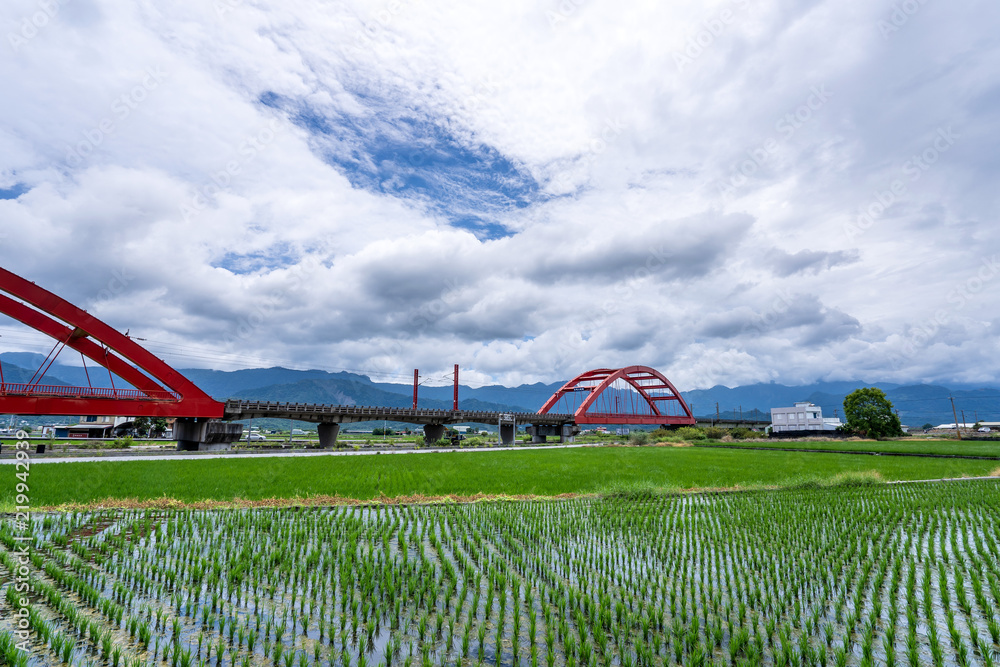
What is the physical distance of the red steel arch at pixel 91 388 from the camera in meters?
36.7

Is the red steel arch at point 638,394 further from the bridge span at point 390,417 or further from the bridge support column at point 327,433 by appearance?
the bridge support column at point 327,433

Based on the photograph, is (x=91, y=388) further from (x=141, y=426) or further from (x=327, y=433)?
(x=141, y=426)

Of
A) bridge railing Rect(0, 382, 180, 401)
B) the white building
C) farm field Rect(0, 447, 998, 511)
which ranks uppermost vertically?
bridge railing Rect(0, 382, 180, 401)

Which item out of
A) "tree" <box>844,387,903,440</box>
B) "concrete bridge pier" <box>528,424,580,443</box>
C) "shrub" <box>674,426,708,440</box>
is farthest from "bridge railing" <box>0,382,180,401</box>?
"tree" <box>844,387,903,440</box>

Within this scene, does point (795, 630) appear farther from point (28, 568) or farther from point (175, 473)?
point (175, 473)

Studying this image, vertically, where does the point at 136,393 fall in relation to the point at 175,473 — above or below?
above

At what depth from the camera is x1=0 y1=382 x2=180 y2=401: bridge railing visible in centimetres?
3572

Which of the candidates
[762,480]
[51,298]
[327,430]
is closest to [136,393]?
[51,298]

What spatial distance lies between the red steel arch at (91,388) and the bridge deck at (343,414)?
4.57m

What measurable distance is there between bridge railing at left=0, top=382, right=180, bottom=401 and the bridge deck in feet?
23.8

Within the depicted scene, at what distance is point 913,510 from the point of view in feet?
55.5

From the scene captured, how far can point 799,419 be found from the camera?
107250 mm

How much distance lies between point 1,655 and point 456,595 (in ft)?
19.2

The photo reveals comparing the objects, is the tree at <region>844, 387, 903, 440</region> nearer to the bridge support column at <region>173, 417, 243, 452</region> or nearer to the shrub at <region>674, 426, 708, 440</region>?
the shrub at <region>674, 426, 708, 440</region>
